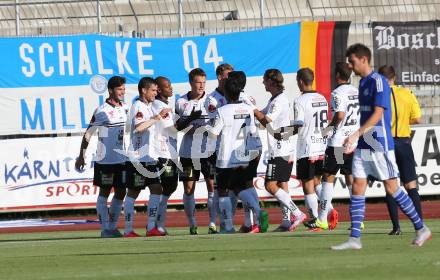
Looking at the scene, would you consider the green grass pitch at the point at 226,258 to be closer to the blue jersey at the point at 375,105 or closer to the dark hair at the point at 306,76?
the blue jersey at the point at 375,105

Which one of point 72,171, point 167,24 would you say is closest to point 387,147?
point 72,171

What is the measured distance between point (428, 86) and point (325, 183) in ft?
32.3

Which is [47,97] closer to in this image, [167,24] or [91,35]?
[91,35]

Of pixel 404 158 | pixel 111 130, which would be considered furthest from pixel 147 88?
pixel 404 158

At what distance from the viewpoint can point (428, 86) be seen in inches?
1050

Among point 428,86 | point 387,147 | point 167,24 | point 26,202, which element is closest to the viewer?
point 387,147

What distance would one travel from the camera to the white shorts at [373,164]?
12609 mm

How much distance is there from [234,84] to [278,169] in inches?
58.4

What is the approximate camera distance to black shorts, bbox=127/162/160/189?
686 inches

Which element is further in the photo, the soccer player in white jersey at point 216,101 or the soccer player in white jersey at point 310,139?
the soccer player in white jersey at point 216,101

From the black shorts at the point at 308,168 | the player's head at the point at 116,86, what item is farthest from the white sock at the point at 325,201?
the player's head at the point at 116,86

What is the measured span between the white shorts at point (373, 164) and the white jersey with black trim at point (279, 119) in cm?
435

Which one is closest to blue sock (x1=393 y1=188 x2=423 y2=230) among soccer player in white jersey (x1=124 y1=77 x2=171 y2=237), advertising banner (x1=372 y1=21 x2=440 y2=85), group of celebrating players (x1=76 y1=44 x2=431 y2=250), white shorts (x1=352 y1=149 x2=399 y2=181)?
white shorts (x1=352 y1=149 x2=399 y2=181)

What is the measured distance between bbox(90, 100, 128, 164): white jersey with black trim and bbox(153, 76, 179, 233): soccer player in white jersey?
541mm
